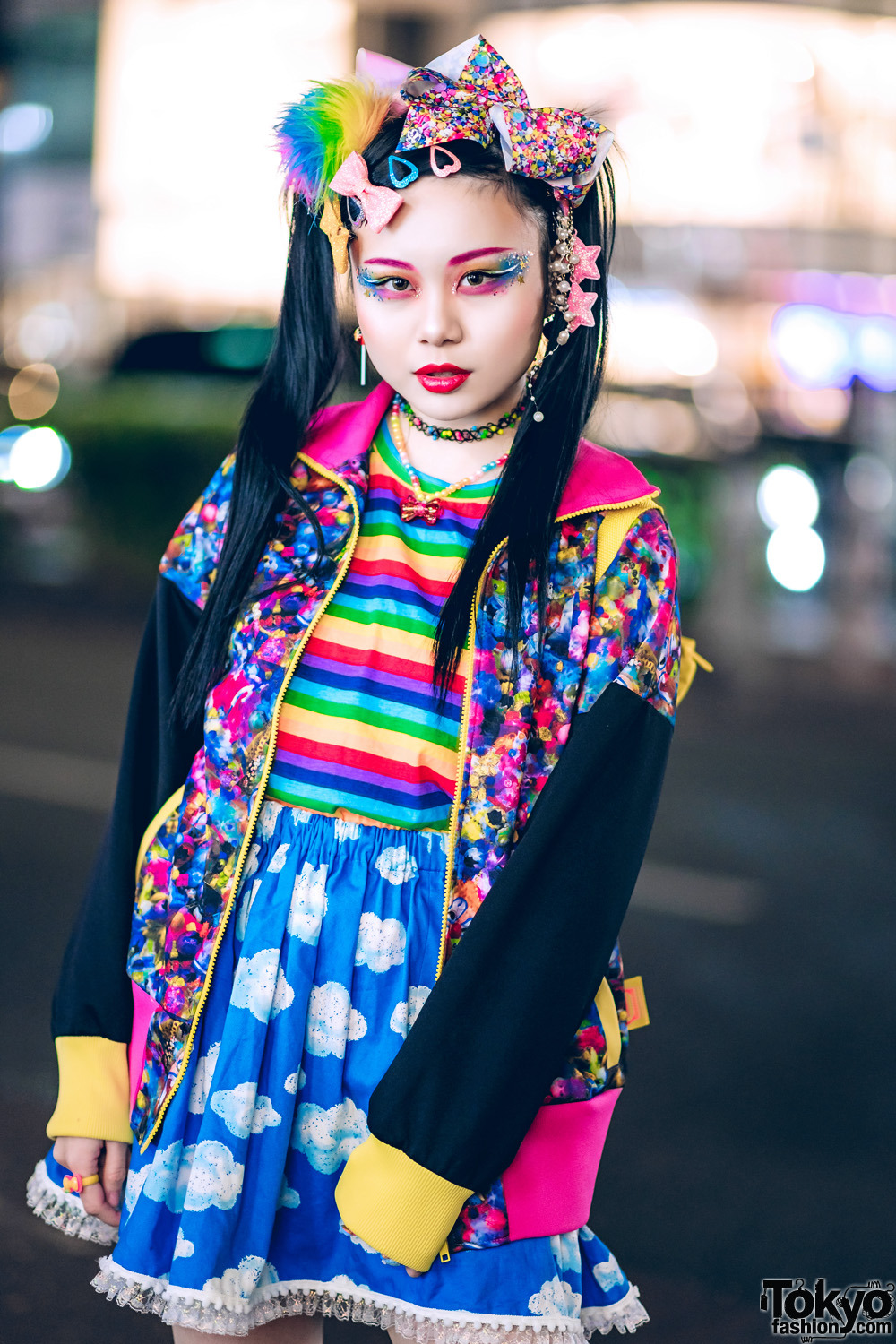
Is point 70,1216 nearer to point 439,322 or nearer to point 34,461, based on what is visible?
point 439,322

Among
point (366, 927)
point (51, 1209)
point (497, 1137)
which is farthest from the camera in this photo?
point (51, 1209)

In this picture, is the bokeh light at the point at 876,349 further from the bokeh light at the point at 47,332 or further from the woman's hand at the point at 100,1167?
the woman's hand at the point at 100,1167

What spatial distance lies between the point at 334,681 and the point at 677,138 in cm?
2838

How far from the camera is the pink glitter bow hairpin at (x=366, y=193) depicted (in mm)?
1704

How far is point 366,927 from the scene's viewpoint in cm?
173

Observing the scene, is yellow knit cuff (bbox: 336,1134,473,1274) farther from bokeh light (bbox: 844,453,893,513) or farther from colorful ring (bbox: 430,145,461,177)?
bokeh light (bbox: 844,453,893,513)

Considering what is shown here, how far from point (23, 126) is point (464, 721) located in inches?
1091

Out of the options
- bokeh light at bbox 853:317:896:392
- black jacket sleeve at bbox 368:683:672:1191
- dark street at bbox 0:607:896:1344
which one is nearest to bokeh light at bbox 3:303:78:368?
bokeh light at bbox 853:317:896:392

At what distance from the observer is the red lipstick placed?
5.74 ft

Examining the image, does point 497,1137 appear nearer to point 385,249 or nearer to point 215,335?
point 385,249

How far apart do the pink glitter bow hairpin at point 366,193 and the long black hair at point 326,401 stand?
35mm

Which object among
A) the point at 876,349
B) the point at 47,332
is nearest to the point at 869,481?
the point at 876,349

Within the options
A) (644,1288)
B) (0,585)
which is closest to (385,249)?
(644,1288)

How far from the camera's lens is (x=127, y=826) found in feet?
6.30
